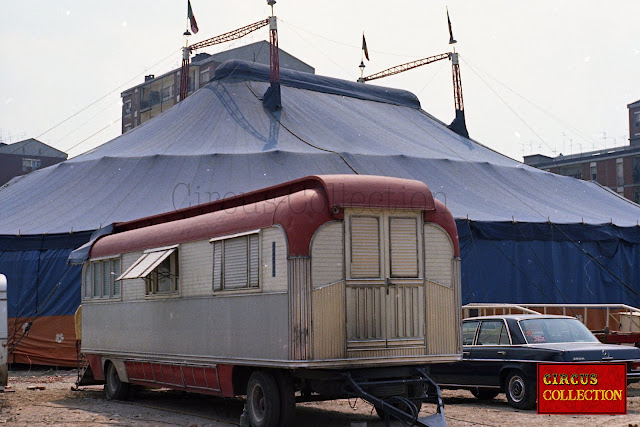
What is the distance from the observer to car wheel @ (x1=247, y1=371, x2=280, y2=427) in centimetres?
1107

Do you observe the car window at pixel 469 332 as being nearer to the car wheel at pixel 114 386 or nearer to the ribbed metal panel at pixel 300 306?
the ribbed metal panel at pixel 300 306

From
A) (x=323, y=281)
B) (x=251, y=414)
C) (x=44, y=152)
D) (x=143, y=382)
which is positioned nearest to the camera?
(x=323, y=281)

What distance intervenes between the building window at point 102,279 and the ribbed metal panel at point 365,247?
620 centimetres

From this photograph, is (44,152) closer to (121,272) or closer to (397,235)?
(121,272)

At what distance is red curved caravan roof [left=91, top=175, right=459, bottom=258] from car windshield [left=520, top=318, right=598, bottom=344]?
2.47 meters

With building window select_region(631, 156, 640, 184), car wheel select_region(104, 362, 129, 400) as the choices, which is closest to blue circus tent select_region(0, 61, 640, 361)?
car wheel select_region(104, 362, 129, 400)

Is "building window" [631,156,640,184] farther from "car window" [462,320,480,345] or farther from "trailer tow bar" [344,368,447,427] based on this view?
"trailer tow bar" [344,368,447,427]

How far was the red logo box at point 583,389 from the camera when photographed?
11797 mm

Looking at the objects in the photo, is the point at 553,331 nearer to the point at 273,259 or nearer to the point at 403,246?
the point at 403,246

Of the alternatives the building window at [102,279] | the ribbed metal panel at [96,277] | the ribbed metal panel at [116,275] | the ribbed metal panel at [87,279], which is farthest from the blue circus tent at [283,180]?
the ribbed metal panel at [116,275]

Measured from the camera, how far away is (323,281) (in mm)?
10734

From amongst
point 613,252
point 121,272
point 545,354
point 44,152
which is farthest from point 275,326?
point 44,152

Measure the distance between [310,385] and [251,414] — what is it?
2.90 ft

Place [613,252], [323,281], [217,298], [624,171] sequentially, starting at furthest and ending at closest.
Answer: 1. [624,171]
2. [613,252]
3. [217,298]
4. [323,281]
